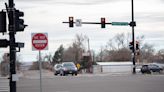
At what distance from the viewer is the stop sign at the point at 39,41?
2156 centimetres

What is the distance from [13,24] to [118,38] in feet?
478

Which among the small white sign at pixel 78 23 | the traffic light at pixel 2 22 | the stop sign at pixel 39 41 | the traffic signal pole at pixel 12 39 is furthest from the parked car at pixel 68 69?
the traffic light at pixel 2 22

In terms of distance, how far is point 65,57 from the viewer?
15962 centimetres

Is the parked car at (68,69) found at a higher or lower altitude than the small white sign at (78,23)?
lower

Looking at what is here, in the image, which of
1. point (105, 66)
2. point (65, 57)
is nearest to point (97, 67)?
point (105, 66)

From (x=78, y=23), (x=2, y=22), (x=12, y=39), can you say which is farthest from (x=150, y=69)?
(x=2, y=22)

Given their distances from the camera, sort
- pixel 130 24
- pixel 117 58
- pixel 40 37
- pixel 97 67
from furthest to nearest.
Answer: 1. pixel 117 58
2. pixel 97 67
3. pixel 130 24
4. pixel 40 37

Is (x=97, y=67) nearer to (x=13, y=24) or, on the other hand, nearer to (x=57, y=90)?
(x=57, y=90)

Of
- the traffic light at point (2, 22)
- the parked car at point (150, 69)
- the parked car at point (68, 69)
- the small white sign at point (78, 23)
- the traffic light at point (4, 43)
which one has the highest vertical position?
the small white sign at point (78, 23)

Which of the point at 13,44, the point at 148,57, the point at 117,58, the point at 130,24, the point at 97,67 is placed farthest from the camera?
the point at 148,57

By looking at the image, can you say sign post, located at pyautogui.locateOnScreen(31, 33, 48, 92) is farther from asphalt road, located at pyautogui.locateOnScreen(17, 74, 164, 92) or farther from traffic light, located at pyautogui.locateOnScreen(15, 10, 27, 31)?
asphalt road, located at pyautogui.locateOnScreen(17, 74, 164, 92)

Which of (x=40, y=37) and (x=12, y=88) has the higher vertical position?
(x=40, y=37)

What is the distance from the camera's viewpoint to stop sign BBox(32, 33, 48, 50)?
2156 centimetres

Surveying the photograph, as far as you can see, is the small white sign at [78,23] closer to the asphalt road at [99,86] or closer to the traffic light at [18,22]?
the asphalt road at [99,86]
